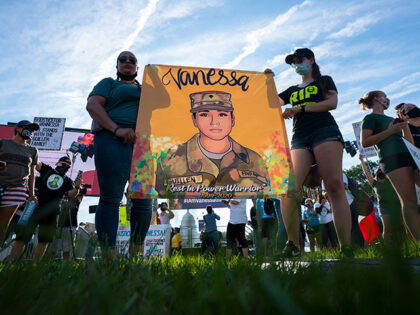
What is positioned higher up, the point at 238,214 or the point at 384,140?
the point at 384,140

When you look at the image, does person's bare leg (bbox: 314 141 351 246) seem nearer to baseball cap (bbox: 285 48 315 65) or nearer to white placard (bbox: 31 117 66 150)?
baseball cap (bbox: 285 48 315 65)

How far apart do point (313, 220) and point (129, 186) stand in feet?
21.1

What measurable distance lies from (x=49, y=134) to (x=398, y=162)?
13552 mm

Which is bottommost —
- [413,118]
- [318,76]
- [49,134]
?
[413,118]

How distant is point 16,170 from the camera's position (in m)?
3.62

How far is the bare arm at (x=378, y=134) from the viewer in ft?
10.2

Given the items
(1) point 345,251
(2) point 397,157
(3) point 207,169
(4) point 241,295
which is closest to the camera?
(4) point 241,295

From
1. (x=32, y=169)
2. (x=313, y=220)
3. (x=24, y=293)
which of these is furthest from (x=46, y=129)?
(x=24, y=293)

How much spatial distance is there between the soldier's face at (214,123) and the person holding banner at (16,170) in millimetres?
2147

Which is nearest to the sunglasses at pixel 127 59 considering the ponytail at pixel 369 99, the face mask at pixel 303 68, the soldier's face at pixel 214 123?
the soldier's face at pixel 214 123

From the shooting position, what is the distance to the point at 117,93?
8.34 ft

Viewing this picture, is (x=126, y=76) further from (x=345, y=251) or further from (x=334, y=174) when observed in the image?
(x=345, y=251)

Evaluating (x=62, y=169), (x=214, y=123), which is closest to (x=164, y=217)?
(x=62, y=169)

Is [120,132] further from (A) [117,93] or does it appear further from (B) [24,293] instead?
(B) [24,293]
